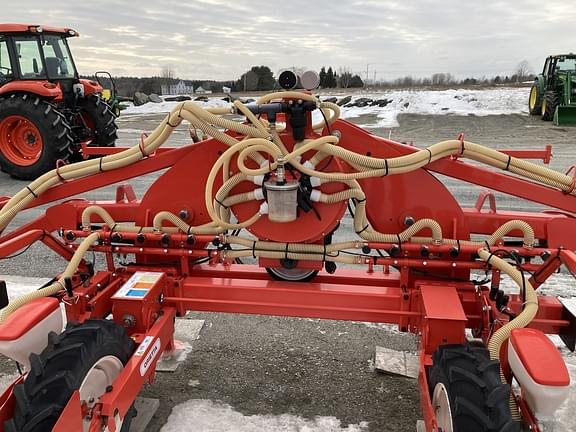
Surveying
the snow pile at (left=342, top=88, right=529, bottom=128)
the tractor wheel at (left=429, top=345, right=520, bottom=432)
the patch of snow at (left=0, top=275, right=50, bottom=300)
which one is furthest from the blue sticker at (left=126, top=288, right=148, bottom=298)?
the snow pile at (left=342, top=88, right=529, bottom=128)

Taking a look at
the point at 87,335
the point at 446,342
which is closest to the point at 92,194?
the point at 87,335

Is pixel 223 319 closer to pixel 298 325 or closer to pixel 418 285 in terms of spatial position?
pixel 298 325

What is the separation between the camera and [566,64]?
18828 mm

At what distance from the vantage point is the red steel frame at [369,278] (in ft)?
9.35

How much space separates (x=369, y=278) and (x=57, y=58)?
9.79m

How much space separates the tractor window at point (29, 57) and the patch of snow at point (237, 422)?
9.26 m

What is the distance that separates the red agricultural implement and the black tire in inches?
319

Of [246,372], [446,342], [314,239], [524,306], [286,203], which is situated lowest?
[246,372]

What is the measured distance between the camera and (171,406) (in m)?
A: 3.12

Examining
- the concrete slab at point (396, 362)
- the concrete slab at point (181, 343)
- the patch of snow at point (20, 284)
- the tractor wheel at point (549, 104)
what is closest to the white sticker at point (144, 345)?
the concrete slab at point (181, 343)

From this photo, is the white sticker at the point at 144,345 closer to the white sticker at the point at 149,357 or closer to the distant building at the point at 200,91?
the white sticker at the point at 149,357

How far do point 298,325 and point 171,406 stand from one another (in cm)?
126

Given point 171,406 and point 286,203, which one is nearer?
point 286,203

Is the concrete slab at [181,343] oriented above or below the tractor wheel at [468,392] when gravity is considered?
below
